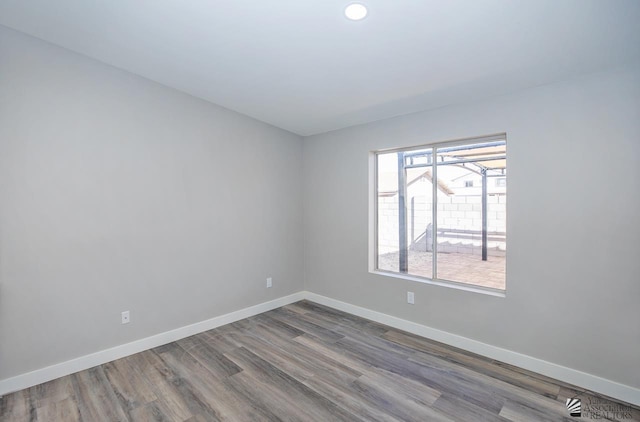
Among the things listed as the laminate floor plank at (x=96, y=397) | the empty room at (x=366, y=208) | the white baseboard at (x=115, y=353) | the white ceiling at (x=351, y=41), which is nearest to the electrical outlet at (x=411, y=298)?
the empty room at (x=366, y=208)

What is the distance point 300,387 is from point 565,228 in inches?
96.2

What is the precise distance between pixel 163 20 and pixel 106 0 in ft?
1.11

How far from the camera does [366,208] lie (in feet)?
12.6

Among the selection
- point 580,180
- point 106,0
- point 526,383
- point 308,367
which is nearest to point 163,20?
point 106,0

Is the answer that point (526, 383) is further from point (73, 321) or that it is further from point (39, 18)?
point (39, 18)

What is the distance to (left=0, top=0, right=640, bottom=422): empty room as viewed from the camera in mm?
2139

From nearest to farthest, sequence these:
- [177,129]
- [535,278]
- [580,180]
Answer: [580,180], [535,278], [177,129]

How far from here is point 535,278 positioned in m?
2.61

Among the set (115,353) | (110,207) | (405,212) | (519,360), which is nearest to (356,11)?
(405,212)

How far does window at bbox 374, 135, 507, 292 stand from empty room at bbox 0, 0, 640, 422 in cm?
2

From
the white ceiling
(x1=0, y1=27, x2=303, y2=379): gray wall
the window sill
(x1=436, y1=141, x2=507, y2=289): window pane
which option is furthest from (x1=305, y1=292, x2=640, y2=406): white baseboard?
the white ceiling

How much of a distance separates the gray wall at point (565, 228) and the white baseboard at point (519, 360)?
0.05 m

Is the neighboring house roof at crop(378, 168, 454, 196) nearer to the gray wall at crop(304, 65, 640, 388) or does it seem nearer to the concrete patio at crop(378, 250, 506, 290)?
the gray wall at crop(304, 65, 640, 388)

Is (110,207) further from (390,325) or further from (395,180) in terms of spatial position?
(390,325)
